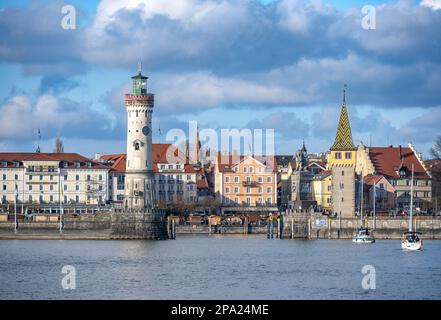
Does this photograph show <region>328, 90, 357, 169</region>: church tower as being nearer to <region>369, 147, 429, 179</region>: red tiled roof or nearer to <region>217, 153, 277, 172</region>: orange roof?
<region>369, 147, 429, 179</region>: red tiled roof

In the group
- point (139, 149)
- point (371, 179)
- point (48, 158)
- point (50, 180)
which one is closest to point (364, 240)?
point (139, 149)

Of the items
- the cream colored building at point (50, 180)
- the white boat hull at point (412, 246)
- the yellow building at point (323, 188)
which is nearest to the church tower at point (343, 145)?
the yellow building at point (323, 188)

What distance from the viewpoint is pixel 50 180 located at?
158750 millimetres

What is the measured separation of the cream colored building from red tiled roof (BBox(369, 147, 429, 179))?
111 feet

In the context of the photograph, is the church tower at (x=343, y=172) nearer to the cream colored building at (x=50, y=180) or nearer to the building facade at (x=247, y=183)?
the building facade at (x=247, y=183)

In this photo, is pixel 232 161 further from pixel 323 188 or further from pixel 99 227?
pixel 99 227

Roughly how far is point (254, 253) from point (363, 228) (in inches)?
1017

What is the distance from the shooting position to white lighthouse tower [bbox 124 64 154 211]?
422 feet

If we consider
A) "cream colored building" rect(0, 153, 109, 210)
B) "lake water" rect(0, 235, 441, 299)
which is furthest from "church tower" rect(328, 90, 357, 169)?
"cream colored building" rect(0, 153, 109, 210)

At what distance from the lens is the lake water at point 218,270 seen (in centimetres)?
7106
